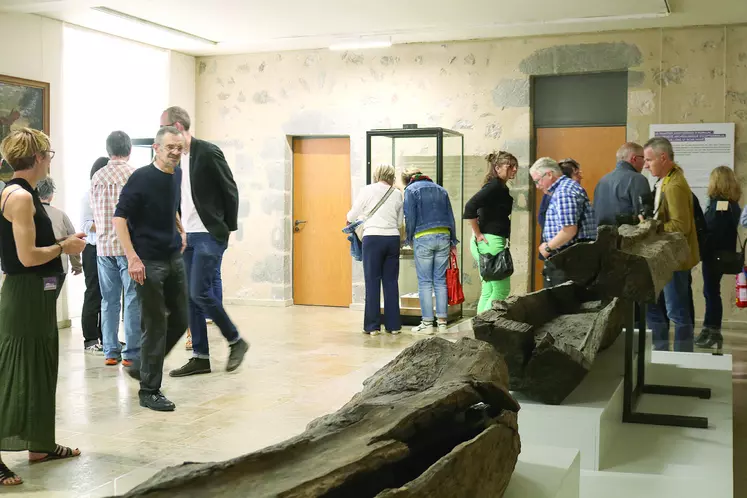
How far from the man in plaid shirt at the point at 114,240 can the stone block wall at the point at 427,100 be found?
12.4ft

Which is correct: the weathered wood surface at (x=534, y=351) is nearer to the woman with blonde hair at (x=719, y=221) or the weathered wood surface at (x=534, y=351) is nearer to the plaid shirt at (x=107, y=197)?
the plaid shirt at (x=107, y=197)

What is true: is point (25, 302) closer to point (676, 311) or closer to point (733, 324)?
point (676, 311)

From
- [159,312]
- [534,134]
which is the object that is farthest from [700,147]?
[159,312]

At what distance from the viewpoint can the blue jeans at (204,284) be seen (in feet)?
18.1

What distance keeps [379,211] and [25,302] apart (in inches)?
175

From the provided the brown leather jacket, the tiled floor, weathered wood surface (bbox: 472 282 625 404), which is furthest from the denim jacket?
weathered wood surface (bbox: 472 282 625 404)

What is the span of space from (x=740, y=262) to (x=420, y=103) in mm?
4292

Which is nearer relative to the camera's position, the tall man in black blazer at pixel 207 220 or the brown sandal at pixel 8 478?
the brown sandal at pixel 8 478

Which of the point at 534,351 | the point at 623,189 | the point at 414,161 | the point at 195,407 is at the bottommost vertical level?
the point at 195,407

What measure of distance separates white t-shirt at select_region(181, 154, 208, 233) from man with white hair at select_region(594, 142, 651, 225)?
2.93 meters

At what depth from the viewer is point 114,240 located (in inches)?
237

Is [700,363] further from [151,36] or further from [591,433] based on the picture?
[151,36]

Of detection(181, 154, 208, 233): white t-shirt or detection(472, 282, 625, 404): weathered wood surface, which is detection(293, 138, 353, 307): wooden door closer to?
detection(181, 154, 208, 233): white t-shirt

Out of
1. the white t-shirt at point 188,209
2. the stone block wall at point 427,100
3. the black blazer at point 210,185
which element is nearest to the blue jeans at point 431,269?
the stone block wall at point 427,100
